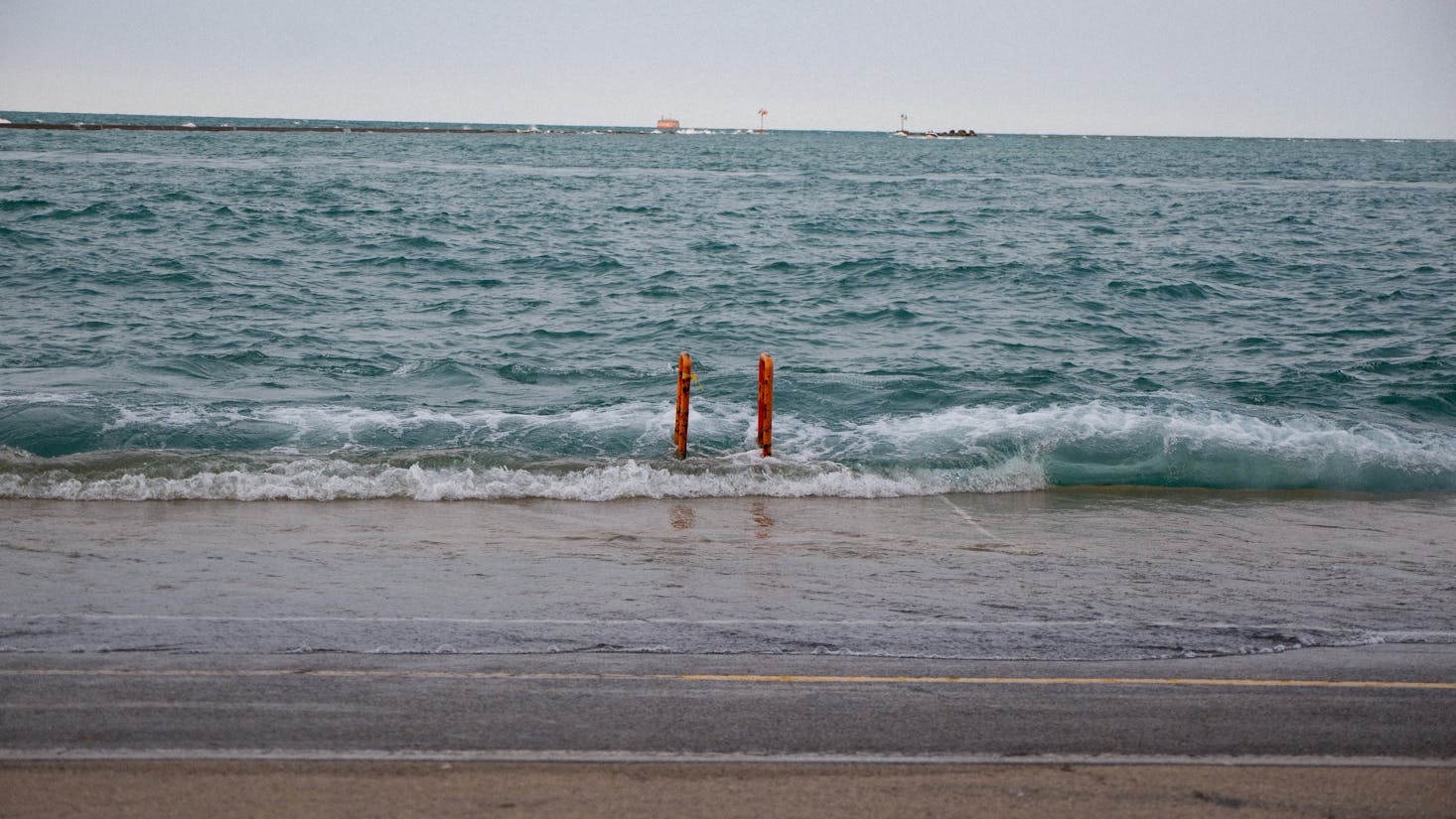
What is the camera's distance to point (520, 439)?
1567 centimetres

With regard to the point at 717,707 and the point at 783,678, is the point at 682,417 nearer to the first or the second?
the point at 783,678

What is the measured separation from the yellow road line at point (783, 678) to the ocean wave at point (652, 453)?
224 inches

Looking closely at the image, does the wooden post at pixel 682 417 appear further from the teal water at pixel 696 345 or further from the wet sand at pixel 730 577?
the wet sand at pixel 730 577

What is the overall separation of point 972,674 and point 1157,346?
17937 millimetres

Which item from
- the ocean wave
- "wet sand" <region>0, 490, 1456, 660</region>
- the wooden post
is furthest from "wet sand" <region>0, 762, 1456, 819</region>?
the wooden post

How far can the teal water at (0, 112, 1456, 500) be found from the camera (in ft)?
46.6

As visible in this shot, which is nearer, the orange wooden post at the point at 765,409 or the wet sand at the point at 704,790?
the wet sand at the point at 704,790

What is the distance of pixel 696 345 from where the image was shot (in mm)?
22750

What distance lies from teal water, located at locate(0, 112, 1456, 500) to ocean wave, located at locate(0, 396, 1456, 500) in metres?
0.06

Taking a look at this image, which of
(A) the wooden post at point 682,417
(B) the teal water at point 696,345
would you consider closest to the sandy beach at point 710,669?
(A) the wooden post at point 682,417

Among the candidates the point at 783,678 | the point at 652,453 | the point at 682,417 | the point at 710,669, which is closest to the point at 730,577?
the point at 710,669

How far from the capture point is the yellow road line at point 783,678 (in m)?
6.54

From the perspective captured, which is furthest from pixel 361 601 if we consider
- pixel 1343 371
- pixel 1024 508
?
pixel 1343 371

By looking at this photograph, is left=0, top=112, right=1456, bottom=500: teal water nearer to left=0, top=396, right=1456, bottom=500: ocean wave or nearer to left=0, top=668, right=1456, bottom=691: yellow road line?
left=0, top=396, right=1456, bottom=500: ocean wave
